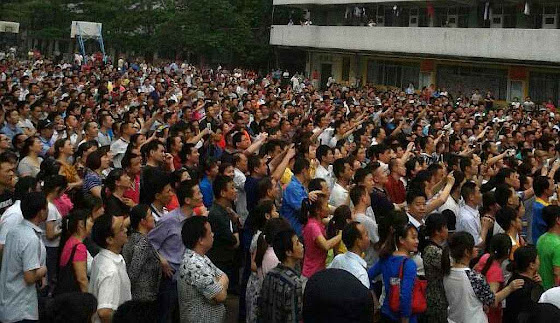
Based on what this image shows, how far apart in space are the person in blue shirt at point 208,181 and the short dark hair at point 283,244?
238 centimetres

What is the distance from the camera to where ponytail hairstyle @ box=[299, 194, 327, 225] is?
5344 millimetres

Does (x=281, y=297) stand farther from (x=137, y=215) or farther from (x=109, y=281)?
(x=137, y=215)

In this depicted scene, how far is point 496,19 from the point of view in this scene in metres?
25.2

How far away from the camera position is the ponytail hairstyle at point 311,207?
534cm

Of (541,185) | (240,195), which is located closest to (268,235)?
(240,195)

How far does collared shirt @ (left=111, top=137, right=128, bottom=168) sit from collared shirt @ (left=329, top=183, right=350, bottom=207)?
2.90 m

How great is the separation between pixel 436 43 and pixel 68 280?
23263 mm

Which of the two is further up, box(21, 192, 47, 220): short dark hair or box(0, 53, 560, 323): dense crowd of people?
box(21, 192, 47, 220): short dark hair

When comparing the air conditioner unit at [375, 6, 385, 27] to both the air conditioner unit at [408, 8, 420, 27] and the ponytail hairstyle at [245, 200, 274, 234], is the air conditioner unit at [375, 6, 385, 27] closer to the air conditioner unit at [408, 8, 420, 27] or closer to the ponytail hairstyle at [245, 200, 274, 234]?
the air conditioner unit at [408, 8, 420, 27]

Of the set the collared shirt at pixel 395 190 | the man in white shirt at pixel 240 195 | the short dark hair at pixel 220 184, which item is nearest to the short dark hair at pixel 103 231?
the short dark hair at pixel 220 184

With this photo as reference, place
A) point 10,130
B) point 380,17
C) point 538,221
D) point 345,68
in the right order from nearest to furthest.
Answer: point 538,221 → point 10,130 → point 380,17 → point 345,68

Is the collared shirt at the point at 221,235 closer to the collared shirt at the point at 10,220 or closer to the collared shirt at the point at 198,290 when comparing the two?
the collared shirt at the point at 198,290

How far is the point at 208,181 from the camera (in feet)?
22.2

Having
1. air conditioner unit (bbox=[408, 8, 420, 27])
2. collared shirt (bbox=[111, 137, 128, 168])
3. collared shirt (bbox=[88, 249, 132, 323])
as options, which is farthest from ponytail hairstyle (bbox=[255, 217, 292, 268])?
air conditioner unit (bbox=[408, 8, 420, 27])
